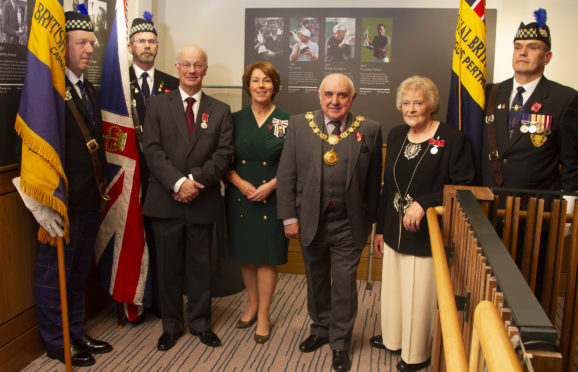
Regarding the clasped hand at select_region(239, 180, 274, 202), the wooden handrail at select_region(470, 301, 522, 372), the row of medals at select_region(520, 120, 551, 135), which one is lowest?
the clasped hand at select_region(239, 180, 274, 202)

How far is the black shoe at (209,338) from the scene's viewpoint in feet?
10.3

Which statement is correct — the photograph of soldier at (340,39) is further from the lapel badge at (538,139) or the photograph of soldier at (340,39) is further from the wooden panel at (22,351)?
the wooden panel at (22,351)

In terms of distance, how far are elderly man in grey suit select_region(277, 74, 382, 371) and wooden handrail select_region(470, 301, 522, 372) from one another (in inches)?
69.6

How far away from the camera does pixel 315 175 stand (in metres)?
2.76

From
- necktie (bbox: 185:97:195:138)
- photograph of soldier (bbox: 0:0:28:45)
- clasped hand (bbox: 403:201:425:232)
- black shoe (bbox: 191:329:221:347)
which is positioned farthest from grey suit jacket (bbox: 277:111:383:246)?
photograph of soldier (bbox: 0:0:28:45)

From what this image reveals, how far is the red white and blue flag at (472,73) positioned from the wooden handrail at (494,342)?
1982 millimetres

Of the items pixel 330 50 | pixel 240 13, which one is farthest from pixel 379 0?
pixel 240 13

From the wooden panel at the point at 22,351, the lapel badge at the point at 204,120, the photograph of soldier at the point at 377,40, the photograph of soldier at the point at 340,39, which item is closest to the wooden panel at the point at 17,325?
the wooden panel at the point at 22,351

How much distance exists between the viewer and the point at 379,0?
443 centimetres

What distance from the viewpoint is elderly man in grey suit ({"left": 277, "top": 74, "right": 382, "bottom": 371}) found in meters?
2.76

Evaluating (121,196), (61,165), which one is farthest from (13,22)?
(121,196)

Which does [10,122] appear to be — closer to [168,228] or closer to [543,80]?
[168,228]

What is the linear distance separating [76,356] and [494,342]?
2546 millimetres

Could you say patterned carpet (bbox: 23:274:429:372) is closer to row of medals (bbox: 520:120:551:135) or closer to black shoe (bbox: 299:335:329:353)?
black shoe (bbox: 299:335:329:353)
